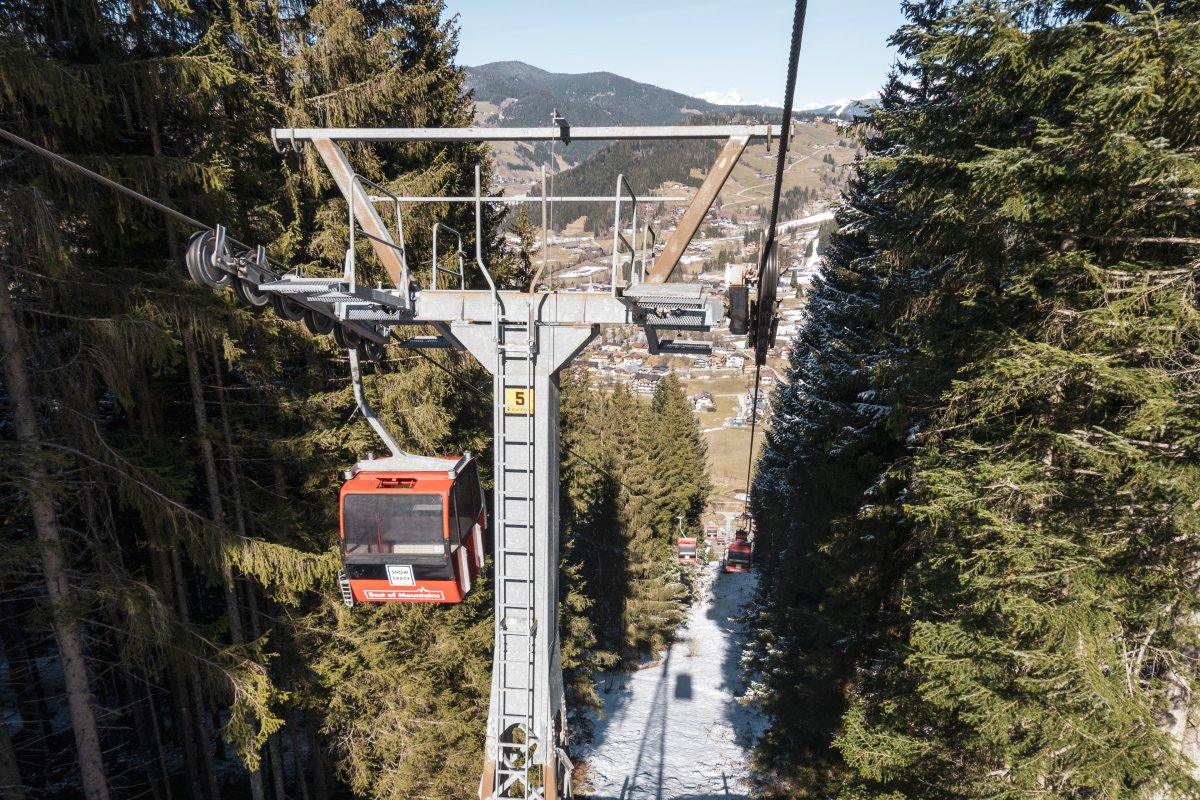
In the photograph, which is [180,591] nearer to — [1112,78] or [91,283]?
[91,283]

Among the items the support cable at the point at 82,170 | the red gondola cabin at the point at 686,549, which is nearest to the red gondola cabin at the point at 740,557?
the red gondola cabin at the point at 686,549

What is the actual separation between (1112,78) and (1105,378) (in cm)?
219

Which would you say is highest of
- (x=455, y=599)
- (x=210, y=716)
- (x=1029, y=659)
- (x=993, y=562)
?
(x=993, y=562)

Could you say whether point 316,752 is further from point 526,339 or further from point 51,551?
point 526,339

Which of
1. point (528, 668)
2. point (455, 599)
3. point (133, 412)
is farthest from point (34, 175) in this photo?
point (528, 668)

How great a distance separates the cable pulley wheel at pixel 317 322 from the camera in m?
5.64

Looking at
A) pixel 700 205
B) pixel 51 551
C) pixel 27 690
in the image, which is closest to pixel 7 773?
pixel 51 551

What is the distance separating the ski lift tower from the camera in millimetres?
5035

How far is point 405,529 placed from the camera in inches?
250

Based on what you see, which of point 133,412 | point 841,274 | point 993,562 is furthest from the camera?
point 841,274

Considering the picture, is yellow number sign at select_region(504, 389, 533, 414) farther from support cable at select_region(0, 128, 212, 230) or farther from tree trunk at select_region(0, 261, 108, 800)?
tree trunk at select_region(0, 261, 108, 800)

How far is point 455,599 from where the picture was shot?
6.56 m

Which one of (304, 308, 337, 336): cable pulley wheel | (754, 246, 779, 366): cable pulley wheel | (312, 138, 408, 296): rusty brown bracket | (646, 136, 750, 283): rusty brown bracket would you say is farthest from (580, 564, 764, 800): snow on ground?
(646, 136, 750, 283): rusty brown bracket

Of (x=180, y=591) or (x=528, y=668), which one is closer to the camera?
(x=528, y=668)
